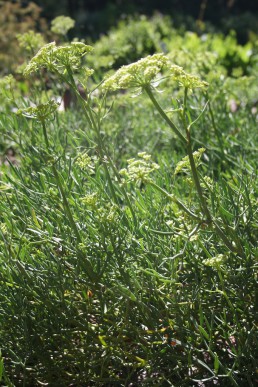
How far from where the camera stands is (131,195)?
112 inches

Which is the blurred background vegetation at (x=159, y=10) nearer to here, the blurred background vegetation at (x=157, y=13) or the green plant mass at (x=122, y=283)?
the blurred background vegetation at (x=157, y=13)

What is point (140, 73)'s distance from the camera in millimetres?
1934

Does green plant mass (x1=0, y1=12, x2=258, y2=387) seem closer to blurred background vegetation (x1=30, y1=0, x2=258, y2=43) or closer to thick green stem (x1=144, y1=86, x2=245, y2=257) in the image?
thick green stem (x1=144, y1=86, x2=245, y2=257)

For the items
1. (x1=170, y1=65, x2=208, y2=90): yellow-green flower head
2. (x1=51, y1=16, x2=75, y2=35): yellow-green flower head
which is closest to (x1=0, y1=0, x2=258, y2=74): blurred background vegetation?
(x1=51, y1=16, x2=75, y2=35): yellow-green flower head

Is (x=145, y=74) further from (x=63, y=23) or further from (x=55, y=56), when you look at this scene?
(x=63, y=23)

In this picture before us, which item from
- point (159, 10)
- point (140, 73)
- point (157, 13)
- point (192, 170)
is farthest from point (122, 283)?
point (159, 10)

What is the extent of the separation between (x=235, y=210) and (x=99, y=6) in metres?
20.6

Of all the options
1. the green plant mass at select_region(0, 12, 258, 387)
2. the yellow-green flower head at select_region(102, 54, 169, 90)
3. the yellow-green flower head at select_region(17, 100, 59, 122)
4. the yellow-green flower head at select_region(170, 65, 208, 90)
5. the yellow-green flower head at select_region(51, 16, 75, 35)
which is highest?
the yellow-green flower head at select_region(102, 54, 169, 90)

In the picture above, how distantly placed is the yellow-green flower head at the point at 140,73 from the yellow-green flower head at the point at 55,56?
198 millimetres

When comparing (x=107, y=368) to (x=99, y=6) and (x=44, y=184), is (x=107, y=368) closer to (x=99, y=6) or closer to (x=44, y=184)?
(x=44, y=184)

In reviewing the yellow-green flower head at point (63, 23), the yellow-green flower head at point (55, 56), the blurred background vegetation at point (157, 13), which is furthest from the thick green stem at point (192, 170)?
the blurred background vegetation at point (157, 13)

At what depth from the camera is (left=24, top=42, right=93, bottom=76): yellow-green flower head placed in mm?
2053

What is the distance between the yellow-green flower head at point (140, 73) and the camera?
1.88 m

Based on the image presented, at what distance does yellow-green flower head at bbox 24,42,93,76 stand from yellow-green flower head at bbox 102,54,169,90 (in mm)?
198
